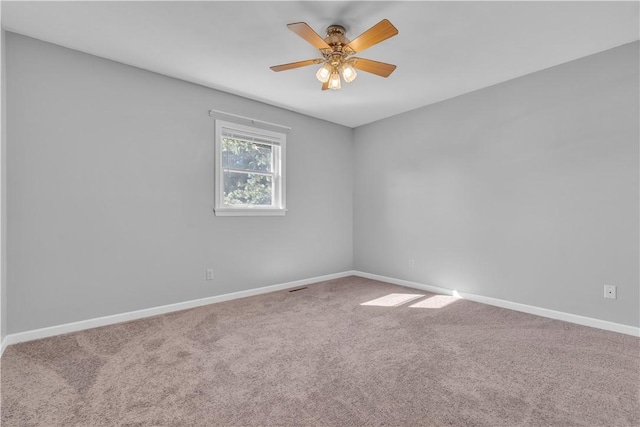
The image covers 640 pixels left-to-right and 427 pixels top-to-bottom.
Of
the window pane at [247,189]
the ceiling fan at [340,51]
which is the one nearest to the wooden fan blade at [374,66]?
the ceiling fan at [340,51]

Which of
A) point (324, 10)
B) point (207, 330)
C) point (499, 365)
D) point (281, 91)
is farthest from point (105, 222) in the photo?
point (499, 365)

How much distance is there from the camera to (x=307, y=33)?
2.06 metres

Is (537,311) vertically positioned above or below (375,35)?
below

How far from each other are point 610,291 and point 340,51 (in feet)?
10.5

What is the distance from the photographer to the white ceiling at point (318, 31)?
217cm

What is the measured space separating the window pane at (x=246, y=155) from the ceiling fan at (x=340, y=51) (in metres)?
1.53

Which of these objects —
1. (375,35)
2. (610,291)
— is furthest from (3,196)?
(610,291)

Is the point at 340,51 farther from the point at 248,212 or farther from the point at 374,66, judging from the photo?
the point at 248,212

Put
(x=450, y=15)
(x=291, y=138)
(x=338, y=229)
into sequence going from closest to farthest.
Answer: (x=450, y=15)
(x=291, y=138)
(x=338, y=229)

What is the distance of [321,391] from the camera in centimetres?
180

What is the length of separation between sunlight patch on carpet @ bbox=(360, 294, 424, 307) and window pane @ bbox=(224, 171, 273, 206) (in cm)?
193

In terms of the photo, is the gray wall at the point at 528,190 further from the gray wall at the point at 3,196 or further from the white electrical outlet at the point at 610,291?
the gray wall at the point at 3,196

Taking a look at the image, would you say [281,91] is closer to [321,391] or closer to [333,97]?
[333,97]

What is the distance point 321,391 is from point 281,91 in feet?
10.4
